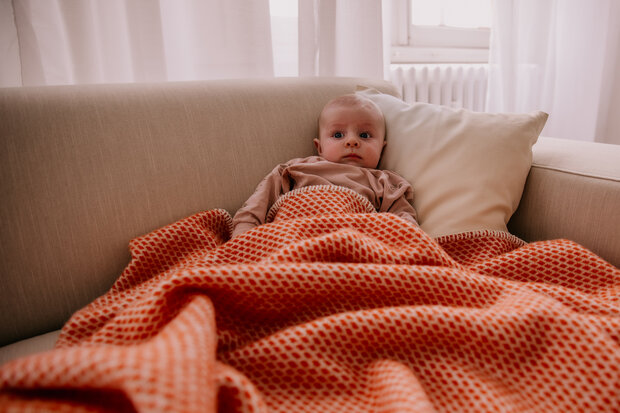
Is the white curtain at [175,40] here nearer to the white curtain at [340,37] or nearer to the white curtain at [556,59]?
the white curtain at [340,37]

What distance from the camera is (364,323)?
1.77 ft

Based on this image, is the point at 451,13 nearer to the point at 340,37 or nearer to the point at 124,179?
the point at 340,37

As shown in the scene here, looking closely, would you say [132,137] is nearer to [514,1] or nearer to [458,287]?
[458,287]

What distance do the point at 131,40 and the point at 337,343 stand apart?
115 cm

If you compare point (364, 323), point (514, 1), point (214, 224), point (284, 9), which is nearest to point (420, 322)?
point (364, 323)

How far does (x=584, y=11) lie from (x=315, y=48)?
1550 millimetres

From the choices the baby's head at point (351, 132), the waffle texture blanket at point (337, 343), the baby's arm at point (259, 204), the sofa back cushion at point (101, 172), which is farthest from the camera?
the baby's head at point (351, 132)

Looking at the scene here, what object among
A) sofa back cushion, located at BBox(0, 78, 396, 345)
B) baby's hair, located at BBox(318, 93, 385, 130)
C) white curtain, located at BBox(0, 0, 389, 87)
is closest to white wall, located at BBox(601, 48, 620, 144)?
white curtain, located at BBox(0, 0, 389, 87)

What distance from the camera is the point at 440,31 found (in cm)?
211

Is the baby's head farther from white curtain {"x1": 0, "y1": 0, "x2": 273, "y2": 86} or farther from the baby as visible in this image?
white curtain {"x1": 0, "y1": 0, "x2": 273, "y2": 86}

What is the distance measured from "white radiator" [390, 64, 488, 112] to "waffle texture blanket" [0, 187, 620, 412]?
1419mm

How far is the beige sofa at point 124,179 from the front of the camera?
0.76 m

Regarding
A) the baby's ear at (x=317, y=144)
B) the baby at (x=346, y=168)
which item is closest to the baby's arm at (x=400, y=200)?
the baby at (x=346, y=168)

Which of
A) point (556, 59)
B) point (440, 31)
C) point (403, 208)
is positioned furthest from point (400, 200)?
point (556, 59)
